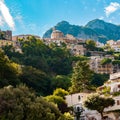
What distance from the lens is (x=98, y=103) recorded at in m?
51.8

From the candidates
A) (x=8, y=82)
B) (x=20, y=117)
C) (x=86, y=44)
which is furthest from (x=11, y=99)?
(x=86, y=44)

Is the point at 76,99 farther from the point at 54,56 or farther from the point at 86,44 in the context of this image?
the point at 86,44

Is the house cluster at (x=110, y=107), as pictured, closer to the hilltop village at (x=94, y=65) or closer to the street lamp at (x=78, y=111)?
the hilltop village at (x=94, y=65)

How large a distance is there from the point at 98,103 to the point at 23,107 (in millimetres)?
10570

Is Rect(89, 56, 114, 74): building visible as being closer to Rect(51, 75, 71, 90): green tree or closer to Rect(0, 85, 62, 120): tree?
Rect(51, 75, 71, 90): green tree

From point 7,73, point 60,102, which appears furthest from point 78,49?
point 60,102

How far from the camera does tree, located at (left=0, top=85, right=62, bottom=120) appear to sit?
4428cm

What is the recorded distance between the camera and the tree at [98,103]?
170 ft

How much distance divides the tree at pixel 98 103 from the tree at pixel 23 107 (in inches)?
215

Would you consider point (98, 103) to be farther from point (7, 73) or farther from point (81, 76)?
point (81, 76)

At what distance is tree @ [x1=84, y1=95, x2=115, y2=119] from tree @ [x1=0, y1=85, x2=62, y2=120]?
5.47 meters

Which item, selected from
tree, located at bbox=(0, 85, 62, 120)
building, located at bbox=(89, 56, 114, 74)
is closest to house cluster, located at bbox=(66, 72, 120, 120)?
tree, located at bbox=(0, 85, 62, 120)

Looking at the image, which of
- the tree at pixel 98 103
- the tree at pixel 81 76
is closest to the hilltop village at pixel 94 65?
the tree at pixel 98 103

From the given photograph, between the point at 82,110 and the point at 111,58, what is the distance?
78.8 m
